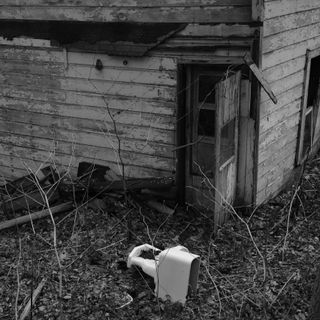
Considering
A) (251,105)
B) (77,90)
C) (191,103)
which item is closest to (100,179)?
(77,90)

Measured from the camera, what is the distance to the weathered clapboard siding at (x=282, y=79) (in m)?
6.28

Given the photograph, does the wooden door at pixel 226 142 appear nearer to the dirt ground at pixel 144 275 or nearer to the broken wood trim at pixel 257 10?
the dirt ground at pixel 144 275

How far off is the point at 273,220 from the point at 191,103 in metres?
1.97

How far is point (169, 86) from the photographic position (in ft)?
21.5

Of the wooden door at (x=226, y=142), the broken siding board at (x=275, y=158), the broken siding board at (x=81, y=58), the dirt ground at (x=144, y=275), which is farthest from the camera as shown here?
the broken siding board at (x=275, y=158)

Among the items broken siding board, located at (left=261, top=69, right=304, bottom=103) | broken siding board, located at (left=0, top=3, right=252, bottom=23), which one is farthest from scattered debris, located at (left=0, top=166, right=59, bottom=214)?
broken siding board, located at (left=261, top=69, right=304, bottom=103)

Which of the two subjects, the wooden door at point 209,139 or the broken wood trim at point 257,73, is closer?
the broken wood trim at point 257,73

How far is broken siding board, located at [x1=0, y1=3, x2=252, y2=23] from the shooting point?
5.93 meters

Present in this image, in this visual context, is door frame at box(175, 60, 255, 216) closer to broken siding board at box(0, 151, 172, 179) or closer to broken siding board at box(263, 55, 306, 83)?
broken siding board at box(0, 151, 172, 179)

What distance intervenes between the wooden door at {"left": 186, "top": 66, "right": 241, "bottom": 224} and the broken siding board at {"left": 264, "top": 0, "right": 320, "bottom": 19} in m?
0.86

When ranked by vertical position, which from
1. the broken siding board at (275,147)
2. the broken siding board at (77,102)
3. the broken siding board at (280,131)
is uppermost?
the broken siding board at (77,102)

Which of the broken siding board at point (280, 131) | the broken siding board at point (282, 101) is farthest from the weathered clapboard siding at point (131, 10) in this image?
the broken siding board at point (280, 131)

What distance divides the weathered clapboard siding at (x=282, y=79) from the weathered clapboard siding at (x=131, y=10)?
0.49 meters

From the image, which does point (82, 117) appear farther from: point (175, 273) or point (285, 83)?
point (175, 273)
